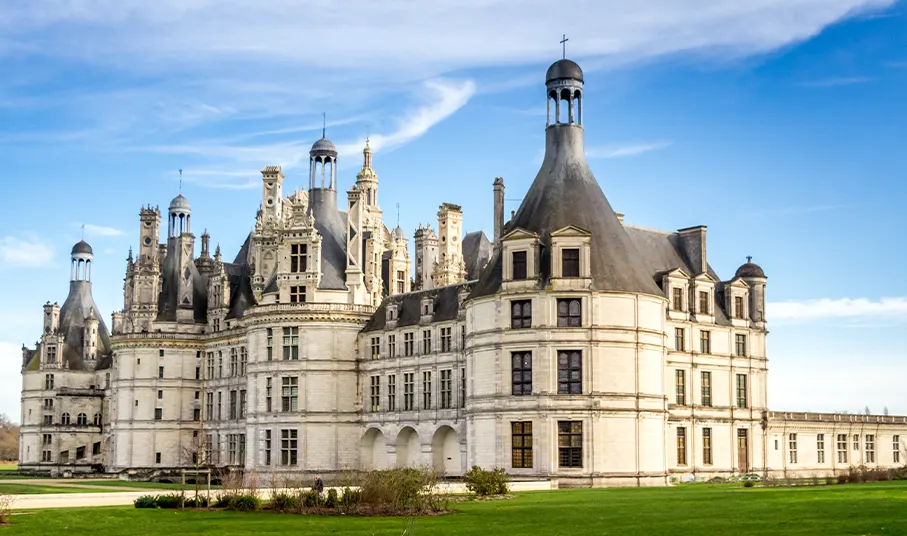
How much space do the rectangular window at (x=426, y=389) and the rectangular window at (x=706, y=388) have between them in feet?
47.7

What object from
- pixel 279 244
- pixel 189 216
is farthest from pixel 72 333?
pixel 279 244

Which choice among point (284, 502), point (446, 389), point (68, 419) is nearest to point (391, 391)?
point (446, 389)

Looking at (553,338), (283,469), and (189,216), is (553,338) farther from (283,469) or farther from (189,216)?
(189,216)

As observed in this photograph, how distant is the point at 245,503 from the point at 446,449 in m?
31.0

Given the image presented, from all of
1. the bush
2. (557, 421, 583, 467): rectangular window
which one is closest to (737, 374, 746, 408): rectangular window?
(557, 421, 583, 467): rectangular window

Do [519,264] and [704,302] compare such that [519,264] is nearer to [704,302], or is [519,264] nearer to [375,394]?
[704,302]

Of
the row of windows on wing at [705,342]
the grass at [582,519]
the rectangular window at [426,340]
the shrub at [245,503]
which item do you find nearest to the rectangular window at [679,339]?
the row of windows on wing at [705,342]

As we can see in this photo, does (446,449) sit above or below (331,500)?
above

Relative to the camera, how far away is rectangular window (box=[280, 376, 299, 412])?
71.8 m

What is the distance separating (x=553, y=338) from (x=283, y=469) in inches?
876

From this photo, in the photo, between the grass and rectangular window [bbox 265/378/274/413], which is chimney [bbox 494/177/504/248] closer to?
rectangular window [bbox 265/378/274/413]

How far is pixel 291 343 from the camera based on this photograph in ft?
235

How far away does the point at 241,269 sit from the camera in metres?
85.6

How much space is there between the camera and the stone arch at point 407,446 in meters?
68.9
